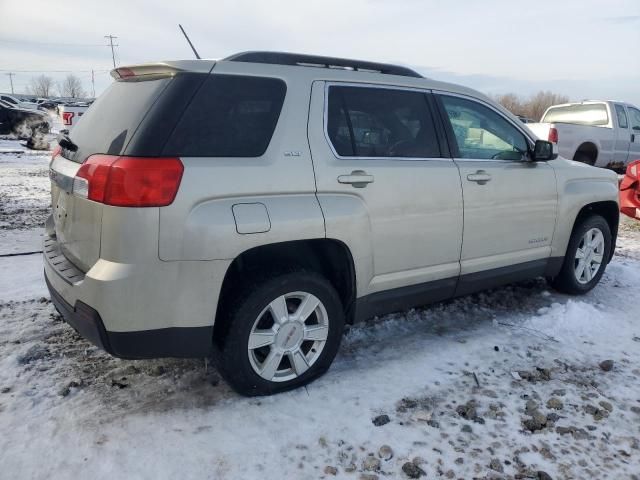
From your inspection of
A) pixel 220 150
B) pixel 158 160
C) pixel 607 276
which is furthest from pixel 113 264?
pixel 607 276

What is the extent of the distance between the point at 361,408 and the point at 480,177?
→ 187cm

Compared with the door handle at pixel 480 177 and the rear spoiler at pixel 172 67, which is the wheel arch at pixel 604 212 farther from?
the rear spoiler at pixel 172 67

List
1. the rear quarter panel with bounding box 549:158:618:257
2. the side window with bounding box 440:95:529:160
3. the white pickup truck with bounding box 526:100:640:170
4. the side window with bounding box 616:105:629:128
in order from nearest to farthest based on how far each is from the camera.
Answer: the side window with bounding box 440:95:529:160
the rear quarter panel with bounding box 549:158:618:257
the white pickup truck with bounding box 526:100:640:170
the side window with bounding box 616:105:629:128

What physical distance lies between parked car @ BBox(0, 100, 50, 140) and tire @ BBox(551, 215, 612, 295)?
18393 mm

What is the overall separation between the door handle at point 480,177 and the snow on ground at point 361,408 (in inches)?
45.7

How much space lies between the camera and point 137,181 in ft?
7.99

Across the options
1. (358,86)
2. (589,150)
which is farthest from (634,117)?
Answer: (358,86)

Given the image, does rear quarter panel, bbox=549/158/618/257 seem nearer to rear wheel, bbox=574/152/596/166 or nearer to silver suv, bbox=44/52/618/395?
silver suv, bbox=44/52/618/395

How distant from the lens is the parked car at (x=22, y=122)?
17922mm

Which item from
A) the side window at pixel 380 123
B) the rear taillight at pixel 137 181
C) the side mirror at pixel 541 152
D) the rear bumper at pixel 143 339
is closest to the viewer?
the rear taillight at pixel 137 181

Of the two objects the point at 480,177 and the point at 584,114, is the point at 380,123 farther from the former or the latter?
the point at 584,114

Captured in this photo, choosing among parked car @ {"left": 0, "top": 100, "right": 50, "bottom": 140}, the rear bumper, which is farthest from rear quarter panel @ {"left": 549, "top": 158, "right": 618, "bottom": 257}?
parked car @ {"left": 0, "top": 100, "right": 50, "bottom": 140}

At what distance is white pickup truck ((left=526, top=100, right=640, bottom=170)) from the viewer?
35.6ft

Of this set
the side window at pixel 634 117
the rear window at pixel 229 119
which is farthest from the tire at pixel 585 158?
the rear window at pixel 229 119
